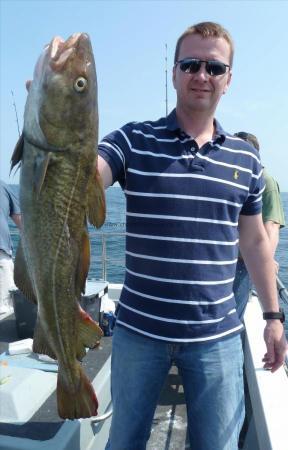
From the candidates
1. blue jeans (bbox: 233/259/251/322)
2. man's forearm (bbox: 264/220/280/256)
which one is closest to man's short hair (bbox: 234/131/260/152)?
man's forearm (bbox: 264/220/280/256)

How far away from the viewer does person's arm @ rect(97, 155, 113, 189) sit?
210cm

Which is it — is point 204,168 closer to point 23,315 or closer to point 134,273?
point 134,273

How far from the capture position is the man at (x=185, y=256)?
2.28 metres

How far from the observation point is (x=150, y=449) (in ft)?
13.5

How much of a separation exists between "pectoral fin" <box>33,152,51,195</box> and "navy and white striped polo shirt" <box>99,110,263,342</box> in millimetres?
594

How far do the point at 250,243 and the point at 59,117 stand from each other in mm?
1521

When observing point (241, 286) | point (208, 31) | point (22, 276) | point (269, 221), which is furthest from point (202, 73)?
point (241, 286)

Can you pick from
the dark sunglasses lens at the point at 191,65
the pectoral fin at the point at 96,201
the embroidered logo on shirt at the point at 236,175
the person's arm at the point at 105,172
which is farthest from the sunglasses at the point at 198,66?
the pectoral fin at the point at 96,201

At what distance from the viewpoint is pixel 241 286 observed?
181 inches

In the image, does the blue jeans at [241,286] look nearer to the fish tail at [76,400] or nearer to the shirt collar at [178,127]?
the shirt collar at [178,127]

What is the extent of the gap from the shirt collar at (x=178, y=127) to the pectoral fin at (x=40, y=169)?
979mm

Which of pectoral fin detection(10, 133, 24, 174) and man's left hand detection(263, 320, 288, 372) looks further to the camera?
man's left hand detection(263, 320, 288, 372)

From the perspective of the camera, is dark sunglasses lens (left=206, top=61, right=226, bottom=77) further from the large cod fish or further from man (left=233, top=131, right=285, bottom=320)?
man (left=233, top=131, right=285, bottom=320)

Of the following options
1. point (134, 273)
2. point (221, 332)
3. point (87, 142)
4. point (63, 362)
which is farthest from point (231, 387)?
point (87, 142)
